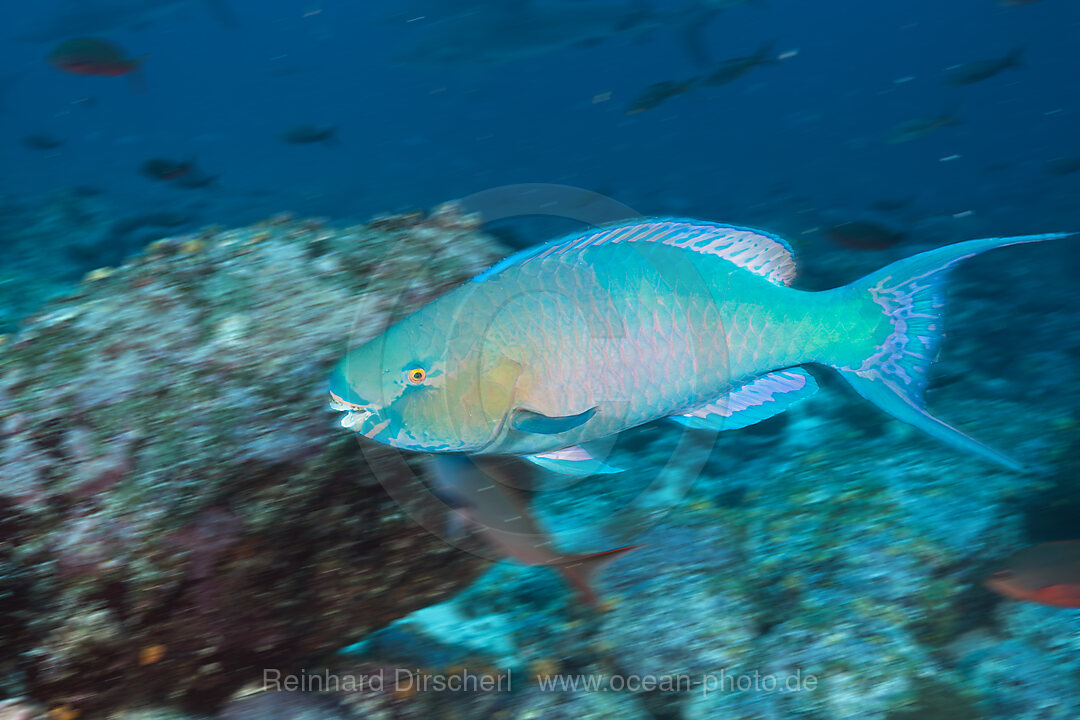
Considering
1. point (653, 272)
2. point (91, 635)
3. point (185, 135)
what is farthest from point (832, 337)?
point (185, 135)

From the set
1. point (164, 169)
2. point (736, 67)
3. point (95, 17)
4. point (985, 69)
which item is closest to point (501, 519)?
point (736, 67)

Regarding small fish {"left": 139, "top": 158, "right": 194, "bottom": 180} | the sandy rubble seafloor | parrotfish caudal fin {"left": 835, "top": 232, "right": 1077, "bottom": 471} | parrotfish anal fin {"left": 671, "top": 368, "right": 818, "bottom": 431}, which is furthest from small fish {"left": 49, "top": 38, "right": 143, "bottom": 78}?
parrotfish caudal fin {"left": 835, "top": 232, "right": 1077, "bottom": 471}

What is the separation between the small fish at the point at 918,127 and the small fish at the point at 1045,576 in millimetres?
6519

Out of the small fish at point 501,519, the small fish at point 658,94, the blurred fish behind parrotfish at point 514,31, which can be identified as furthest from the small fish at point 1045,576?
the blurred fish behind parrotfish at point 514,31

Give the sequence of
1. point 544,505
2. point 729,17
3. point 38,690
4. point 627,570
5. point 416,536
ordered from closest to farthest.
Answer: point 38,690, point 416,536, point 627,570, point 544,505, point 729,17

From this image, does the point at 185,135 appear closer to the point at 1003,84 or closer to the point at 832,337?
the point at 832,337

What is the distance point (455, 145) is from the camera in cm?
5112

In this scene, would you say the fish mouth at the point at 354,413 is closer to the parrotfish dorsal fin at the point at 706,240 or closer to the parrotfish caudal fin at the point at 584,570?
the parrotfish dorsal fin at the point at 706,240

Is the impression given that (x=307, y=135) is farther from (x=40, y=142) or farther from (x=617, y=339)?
(x=617, y=339)

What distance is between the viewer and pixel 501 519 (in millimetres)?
1965

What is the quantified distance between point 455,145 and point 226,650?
2141 inches

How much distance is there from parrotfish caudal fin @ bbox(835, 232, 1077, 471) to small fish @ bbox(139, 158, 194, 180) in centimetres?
753

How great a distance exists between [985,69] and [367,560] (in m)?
8.95

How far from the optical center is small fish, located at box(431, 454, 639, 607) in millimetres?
1906
